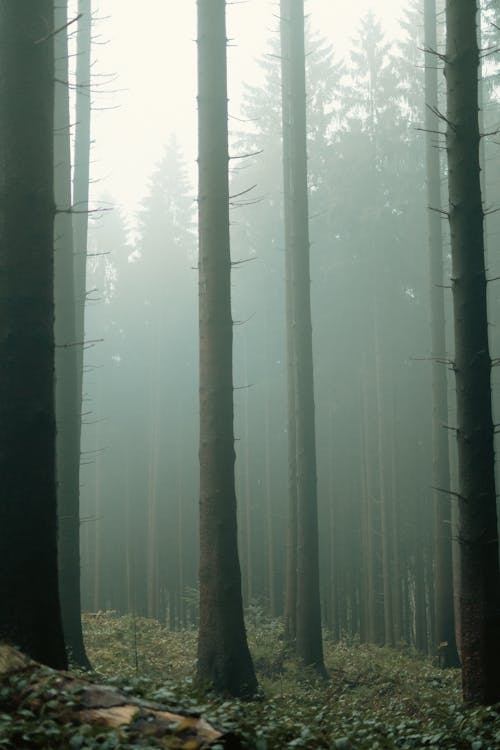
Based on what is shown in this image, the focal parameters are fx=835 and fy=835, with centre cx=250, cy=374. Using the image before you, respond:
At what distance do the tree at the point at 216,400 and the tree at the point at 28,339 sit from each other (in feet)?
10.1

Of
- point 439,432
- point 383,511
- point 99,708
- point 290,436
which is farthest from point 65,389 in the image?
point 383,511

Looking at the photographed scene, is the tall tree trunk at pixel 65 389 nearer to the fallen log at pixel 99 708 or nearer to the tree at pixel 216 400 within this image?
the tree at pixel 216 400

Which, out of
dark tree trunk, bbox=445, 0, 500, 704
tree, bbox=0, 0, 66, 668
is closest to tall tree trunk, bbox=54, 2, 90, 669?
tree, bbox=0, 0, 66, 668

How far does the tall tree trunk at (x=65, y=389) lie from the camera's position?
441 inches

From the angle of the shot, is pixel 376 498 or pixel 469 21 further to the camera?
pixel 376 498

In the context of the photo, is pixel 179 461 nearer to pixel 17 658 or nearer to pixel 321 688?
pixel 321 688

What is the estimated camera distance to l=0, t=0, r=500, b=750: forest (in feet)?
20.3

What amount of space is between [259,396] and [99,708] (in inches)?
1081

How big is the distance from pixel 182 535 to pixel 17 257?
26.3 m

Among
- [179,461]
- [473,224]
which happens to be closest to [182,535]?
[179,461]

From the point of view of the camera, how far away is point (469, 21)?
8328 mm

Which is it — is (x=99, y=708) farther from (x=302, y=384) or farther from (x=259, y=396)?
(x=259, y=396)

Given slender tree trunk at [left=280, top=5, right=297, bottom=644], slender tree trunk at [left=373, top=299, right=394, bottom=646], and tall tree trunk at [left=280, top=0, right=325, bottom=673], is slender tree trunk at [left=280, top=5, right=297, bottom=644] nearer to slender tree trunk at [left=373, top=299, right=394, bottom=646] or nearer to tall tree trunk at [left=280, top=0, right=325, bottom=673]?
tall tree trunk at [left=280, top=0, right=325, bottom=673]

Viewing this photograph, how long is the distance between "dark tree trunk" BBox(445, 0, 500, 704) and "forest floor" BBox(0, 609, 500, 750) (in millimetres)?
618
